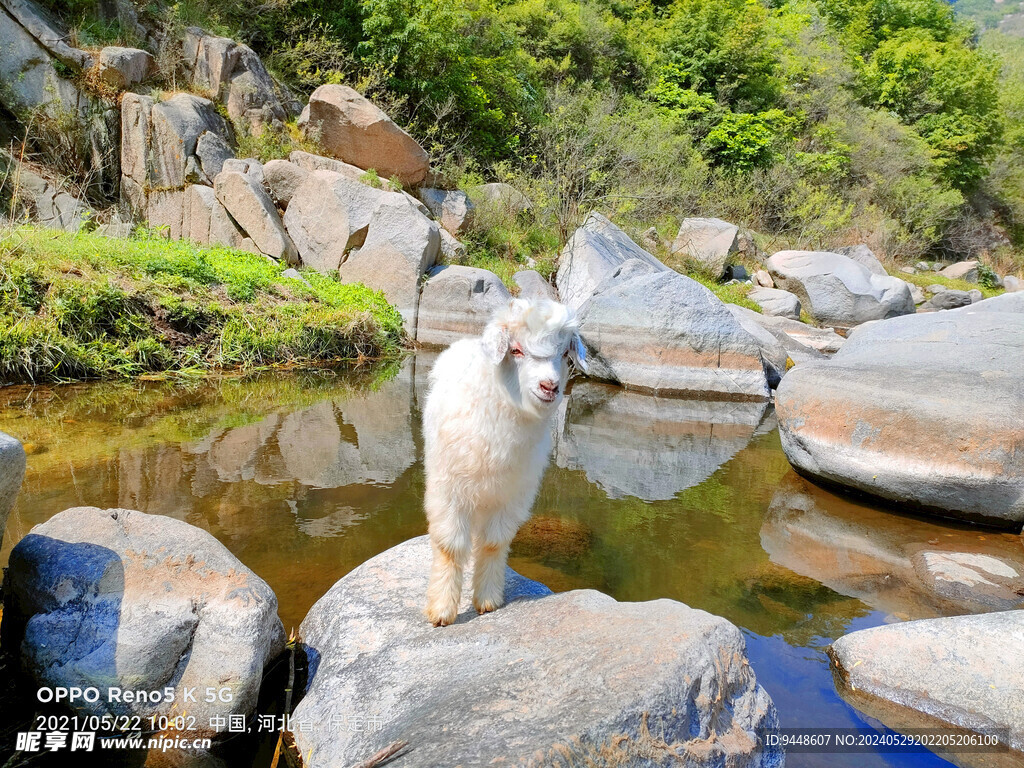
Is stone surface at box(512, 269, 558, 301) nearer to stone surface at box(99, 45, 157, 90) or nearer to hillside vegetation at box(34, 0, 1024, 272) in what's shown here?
hillside vegetation at box(34, 0, 1024, 272)

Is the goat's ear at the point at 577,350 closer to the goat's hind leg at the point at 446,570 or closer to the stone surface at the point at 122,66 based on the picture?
the goat's hind leg at the point at 446,570

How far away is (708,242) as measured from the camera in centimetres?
2044

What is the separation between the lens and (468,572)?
167 inches

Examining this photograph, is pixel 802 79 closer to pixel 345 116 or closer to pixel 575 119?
pixel 575 119

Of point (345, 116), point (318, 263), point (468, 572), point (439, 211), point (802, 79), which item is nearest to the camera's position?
point (468, 572)

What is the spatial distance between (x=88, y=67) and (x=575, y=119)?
1281 centimetres

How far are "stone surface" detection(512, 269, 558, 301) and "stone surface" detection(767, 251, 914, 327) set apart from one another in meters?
7.93

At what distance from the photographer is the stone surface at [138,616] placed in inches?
123

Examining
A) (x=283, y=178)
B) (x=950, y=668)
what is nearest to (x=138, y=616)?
(x=950, y=668)

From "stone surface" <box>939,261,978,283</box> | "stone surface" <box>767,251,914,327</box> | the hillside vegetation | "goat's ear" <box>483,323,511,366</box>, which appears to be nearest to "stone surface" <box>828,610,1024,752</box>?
"goat's ear" <box>483,323,511,366</box>

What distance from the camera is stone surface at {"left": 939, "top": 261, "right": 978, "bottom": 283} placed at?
90.5 ft

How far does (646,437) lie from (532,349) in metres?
6.24

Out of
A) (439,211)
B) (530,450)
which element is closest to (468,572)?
(530,450)

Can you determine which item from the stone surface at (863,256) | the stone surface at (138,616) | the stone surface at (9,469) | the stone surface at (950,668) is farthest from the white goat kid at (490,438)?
the stone surface at (863,256)
